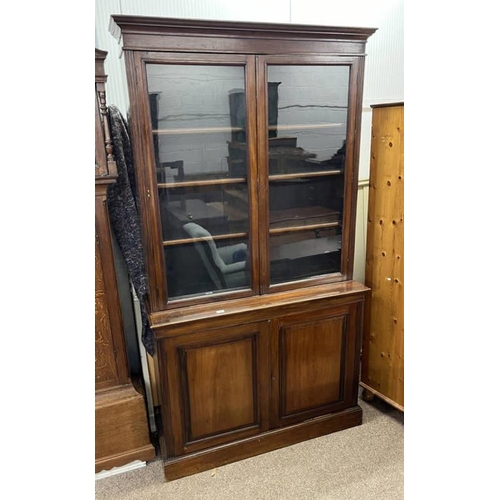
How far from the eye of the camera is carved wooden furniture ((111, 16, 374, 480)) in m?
1.70

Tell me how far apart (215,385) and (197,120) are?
3.96 ft

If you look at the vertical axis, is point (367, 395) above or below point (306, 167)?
below

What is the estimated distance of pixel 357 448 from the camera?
2090 millimetres

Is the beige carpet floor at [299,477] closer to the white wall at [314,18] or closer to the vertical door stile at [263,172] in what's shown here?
the vertical door stile at [263,172]

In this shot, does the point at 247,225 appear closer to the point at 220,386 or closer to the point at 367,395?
the point at 220,386

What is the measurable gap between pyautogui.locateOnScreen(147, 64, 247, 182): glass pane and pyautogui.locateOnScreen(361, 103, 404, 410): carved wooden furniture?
2.41 feet

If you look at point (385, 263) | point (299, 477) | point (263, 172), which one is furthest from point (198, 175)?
point (299, 477)

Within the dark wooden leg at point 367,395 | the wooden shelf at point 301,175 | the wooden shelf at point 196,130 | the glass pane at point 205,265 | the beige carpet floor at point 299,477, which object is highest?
the wooden shelf at point 196,130

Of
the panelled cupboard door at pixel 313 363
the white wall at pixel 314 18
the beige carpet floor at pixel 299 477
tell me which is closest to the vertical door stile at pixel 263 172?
the panelled cupboard door at pixel 313 363

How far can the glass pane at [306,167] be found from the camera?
1.88 metres

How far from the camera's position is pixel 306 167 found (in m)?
2.00

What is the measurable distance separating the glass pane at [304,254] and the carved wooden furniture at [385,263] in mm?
249

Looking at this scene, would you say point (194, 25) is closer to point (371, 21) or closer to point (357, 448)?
point (371, 21)

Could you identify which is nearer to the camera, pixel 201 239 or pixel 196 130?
pixel 196 130
